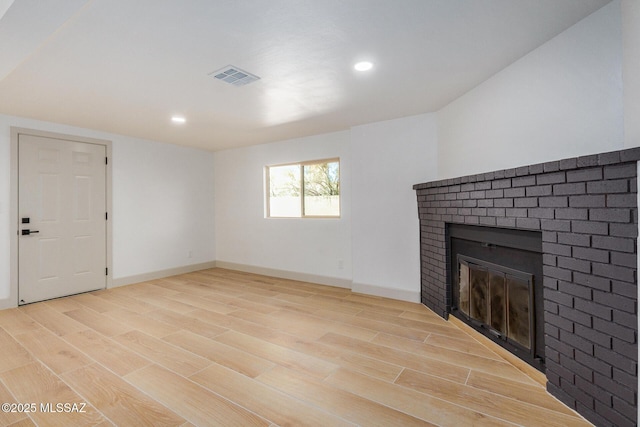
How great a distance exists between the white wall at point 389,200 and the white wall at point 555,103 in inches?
33.8

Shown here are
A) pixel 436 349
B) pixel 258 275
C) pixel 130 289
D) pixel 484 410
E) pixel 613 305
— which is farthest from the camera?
pixel 258 275

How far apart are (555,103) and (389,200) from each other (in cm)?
221

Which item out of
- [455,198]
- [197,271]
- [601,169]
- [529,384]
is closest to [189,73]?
[455,198]

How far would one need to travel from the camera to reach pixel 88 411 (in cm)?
185

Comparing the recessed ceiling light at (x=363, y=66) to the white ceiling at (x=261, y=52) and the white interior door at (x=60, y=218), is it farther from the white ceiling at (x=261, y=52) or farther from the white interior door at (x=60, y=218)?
the white interior door at (x=60, y=218)

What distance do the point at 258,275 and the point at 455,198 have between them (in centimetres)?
377

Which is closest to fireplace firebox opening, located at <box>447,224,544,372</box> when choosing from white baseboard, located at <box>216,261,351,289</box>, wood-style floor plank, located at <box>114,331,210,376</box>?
white baseboard, located at <box>216,261,351,289</box>

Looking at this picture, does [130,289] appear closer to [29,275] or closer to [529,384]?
[29,275]

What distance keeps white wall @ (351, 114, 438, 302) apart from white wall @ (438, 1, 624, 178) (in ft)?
2.82

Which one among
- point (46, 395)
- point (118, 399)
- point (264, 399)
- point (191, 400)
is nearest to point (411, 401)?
point (264, 399)

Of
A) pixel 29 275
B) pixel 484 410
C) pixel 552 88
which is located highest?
pixel 552 88

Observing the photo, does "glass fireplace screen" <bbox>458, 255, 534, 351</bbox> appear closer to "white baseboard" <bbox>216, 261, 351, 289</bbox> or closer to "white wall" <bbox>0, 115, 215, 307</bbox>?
"white baseboard" <bbox>216, 261, 351, 289</bbox>

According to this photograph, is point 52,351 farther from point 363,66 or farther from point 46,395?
point 363,66

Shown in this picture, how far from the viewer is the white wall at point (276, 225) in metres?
4.75
